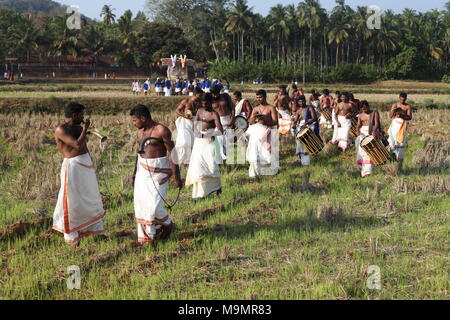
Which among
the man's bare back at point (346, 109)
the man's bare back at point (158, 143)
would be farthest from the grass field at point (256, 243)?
the man's bare back at point (346, 109)

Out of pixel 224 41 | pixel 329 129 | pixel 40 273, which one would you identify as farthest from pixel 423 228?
pixel 224 41

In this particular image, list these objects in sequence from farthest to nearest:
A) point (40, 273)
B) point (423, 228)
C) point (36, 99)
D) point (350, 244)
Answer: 1. point (36, 99)
2. point (423, 228)
3. point (350, 244)
4. point (40, 273)

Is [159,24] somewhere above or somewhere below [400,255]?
above

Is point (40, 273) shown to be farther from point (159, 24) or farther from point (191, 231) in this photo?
point (159, 24)

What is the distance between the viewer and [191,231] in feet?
20.9

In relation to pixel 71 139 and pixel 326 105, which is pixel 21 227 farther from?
pixel 326 105

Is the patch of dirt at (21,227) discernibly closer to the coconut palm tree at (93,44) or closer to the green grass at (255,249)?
the green grass at (255,249)

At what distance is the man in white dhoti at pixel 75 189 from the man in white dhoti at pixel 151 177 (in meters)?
0.57

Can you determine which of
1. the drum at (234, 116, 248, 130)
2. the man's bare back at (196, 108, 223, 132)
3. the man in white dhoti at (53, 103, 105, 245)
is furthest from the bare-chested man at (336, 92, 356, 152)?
the man in white dhoti at (53, 103, 105, 245)

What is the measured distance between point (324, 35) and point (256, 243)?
67276 millimetres

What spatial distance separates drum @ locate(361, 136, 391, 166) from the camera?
29.9 ft

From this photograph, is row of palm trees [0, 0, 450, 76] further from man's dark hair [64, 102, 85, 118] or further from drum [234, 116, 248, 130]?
man's dark hair [64, 102, 85, 118]
